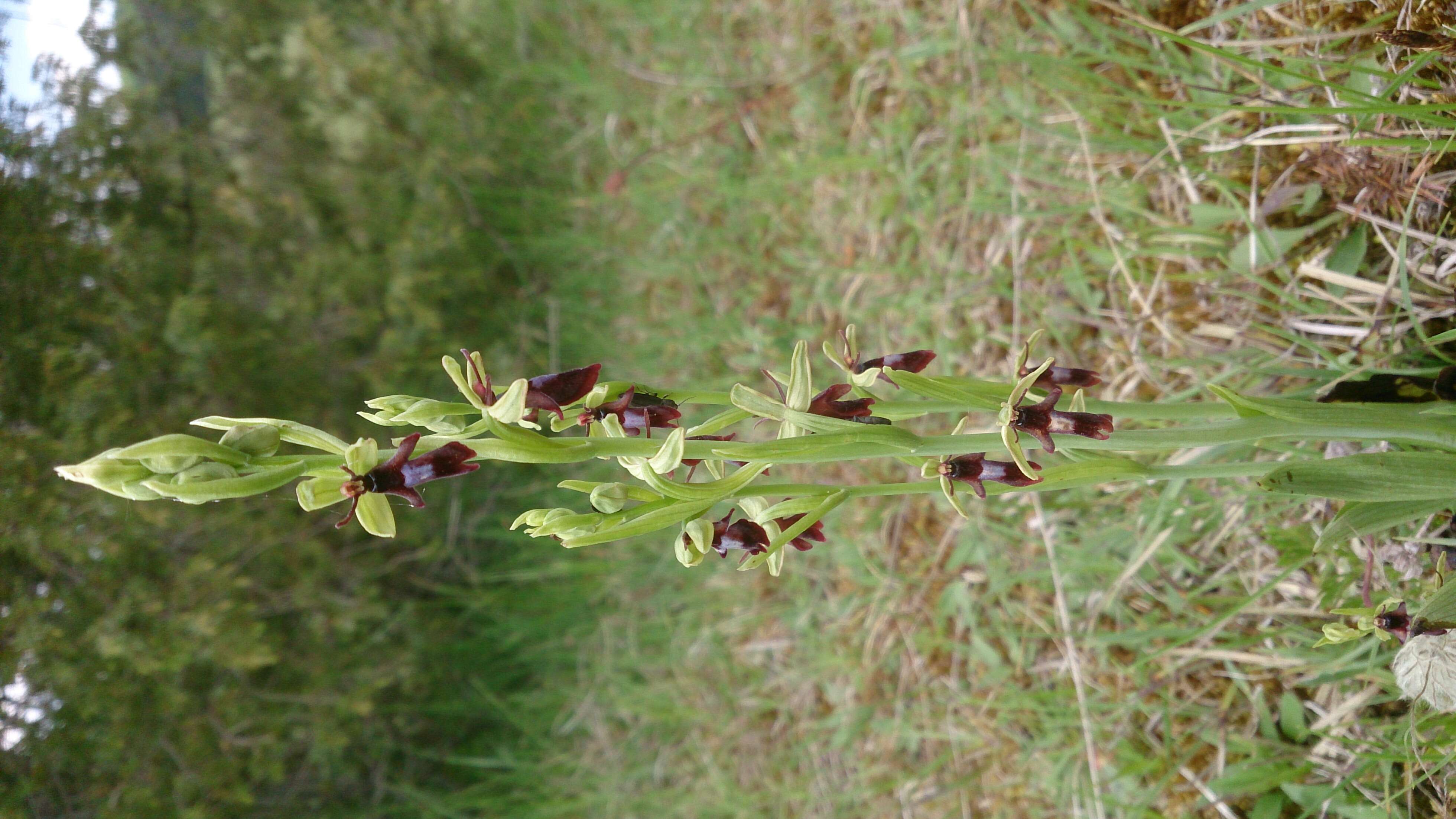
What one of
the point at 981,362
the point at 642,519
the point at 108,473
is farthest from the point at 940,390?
the point at 981,362

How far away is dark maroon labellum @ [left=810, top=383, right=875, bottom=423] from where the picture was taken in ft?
4.47

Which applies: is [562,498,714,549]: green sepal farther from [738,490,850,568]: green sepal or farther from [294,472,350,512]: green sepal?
[294,472,350,512]: green sepal

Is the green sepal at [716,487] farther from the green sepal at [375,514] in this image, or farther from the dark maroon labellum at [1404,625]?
the dark maroon labellum at [1404,625]

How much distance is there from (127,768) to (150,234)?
195 centimetres

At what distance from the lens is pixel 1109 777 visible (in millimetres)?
2398

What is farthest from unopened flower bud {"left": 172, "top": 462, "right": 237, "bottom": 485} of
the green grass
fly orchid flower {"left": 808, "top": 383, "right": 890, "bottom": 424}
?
the green grass

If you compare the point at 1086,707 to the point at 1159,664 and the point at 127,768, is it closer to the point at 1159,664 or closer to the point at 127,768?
the point at 1159,664

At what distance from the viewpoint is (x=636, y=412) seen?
138cm

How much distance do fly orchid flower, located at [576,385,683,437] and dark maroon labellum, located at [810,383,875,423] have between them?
8.2 inches

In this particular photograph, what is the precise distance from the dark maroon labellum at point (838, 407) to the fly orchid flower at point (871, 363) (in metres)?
0.03

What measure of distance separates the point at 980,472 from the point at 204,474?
110 cm

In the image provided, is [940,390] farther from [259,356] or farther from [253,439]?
[259,356]

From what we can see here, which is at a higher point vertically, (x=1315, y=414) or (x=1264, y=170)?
(x=1264, y=170)

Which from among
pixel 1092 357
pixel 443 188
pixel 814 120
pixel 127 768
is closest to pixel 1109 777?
pixel 1092 357
